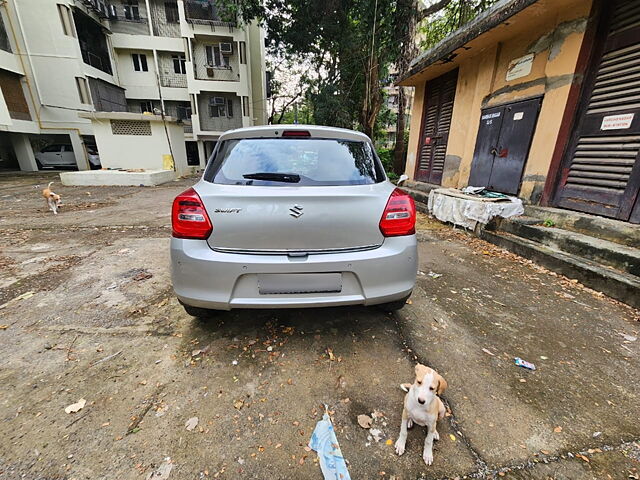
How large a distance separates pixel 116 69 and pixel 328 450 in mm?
24733

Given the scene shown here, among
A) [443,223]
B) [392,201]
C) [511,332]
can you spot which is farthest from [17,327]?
[443,223]

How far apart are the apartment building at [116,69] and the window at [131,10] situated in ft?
0.19

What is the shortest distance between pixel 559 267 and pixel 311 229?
3.41 metres

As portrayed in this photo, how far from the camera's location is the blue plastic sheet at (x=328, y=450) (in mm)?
1259

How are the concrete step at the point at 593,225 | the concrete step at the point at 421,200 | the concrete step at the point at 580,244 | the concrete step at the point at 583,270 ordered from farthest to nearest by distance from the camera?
the concrete step at the point at 421,200
the concrete step at the point at 593,225
the concrete step at the point at 580,244
the concrete step at the point at 583,270

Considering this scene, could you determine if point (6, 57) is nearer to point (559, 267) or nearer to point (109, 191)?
point (109, 191)

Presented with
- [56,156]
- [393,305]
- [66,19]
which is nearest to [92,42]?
[66,19]

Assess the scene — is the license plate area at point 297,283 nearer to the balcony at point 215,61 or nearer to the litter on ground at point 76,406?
the litter on ground at point 76,406

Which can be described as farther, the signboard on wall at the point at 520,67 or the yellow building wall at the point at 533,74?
the signboard on wall at the point at 520,67

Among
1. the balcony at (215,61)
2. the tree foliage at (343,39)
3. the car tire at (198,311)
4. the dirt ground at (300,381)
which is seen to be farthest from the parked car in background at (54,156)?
the car tire at (198,311)

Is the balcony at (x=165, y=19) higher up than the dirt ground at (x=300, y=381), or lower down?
higher up

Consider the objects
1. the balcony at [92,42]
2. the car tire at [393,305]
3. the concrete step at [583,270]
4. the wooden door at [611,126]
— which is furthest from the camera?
the balcony at [92,42]

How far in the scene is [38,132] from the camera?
14.9m

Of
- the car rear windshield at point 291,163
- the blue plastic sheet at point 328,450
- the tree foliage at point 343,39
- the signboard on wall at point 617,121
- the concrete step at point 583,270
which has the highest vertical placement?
the tree foliage at point 343,39
